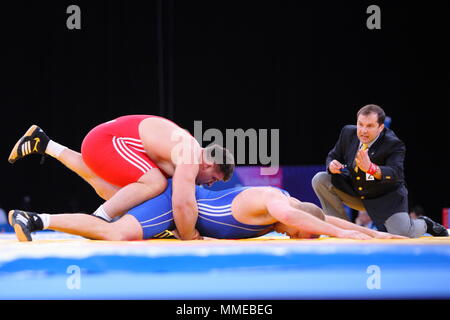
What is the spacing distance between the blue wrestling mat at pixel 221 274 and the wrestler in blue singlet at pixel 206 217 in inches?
18.3

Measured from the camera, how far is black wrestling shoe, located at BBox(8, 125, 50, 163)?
2.60m

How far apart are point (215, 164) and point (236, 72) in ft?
12.4

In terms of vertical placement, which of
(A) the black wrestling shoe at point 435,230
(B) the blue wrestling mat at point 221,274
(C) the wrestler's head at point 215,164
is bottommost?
(A) the black wrestling shoe at point 435,230

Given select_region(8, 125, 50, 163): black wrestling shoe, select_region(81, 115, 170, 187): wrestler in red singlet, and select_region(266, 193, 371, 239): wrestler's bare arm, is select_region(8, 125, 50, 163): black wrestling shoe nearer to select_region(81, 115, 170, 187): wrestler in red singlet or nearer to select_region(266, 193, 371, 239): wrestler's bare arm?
select_region(81, 115, 170, 187): wrestler in red singlet

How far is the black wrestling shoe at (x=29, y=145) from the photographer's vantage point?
2602 millimetres

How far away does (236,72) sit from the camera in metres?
5.91

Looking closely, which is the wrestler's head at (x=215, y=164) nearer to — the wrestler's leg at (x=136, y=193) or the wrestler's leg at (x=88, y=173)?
the wrestler's leg at (x=136, y=193)

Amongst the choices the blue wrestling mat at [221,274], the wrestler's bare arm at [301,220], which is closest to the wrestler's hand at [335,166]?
the wrestler's bare arm at [301,220]

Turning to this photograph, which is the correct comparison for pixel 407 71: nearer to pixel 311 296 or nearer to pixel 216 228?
pixel 216 228

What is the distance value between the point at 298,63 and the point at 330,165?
337cm

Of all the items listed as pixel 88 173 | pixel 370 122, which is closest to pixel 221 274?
pixel 88 173

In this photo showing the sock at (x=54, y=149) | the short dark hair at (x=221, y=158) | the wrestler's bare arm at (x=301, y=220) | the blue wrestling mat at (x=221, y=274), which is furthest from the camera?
the sock at (x=54, y=149)

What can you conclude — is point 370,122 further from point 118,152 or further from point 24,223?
point 24,223

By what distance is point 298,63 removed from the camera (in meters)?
5.82
